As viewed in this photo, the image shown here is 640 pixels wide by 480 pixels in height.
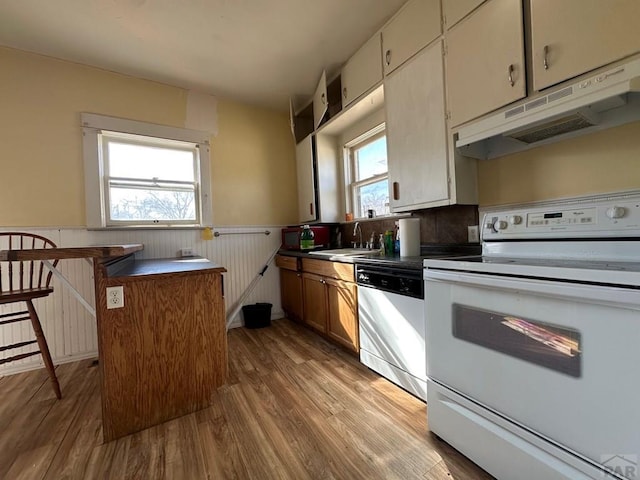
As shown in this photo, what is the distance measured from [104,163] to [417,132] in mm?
2821

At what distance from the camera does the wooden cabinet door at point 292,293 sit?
2.95 meters

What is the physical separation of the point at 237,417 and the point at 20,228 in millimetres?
2361

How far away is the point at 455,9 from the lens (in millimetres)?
1612

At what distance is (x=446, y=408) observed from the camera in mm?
1254

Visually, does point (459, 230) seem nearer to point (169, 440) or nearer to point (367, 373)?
point (367, 373)

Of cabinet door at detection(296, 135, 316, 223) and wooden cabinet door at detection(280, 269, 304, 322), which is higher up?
cabinet door at detection(296, 135, 316, 223)

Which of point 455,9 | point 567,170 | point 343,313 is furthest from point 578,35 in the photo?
point 343,313

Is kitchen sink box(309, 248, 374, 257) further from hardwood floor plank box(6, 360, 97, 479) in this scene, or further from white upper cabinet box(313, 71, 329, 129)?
hardwood floor plank box(6, 360, 97, 479)

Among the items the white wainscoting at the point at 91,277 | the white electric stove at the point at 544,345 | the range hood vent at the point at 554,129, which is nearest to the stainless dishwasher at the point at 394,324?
the white electric stove at the point at 544,345

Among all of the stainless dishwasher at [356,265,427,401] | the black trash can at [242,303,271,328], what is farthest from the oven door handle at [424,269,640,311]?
the black trash can at [242,303,271,328]

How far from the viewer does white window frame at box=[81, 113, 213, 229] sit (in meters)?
2.47

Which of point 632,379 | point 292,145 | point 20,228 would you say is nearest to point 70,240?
point 20,228

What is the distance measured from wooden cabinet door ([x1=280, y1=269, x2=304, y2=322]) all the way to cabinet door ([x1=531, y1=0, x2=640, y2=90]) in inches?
94.0

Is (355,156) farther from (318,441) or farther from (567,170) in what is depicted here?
(318,441)
